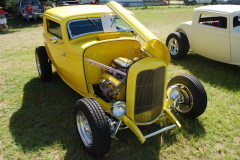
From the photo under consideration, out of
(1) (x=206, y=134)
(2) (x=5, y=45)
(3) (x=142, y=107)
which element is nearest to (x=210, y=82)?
(1) (x=206, y=134)

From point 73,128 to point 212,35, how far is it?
4.48 m

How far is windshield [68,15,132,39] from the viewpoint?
13.2 ft

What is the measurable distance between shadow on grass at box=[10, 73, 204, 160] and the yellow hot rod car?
0.77 feet

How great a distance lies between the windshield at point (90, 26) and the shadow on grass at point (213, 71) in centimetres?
281

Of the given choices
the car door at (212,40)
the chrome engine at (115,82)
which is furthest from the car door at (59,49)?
the car door at (212,40)

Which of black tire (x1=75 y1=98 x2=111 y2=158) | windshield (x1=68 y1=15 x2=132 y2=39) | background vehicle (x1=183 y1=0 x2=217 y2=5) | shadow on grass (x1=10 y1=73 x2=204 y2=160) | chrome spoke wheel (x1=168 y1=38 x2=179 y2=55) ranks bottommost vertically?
shadow on grass (x1=10 y1=73 x2=204 y2=160)

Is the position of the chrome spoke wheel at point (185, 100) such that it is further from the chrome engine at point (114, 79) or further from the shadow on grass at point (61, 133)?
the chrome engine at point (114, 79)

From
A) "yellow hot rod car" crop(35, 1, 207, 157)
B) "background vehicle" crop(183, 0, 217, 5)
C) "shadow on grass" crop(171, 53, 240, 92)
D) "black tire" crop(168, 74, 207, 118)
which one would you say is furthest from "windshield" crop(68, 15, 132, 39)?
"background vehicle" crop(183, 0, 217, 5)

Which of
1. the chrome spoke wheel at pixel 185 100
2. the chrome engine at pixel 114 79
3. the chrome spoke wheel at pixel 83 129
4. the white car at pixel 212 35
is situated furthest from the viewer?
the white car at pixel 212 35

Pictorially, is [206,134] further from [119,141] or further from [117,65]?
[117,65]

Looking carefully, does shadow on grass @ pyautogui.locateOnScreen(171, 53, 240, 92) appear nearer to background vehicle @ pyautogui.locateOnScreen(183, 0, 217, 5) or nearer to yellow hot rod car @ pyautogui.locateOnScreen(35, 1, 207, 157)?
yellow hot rod car @ pyautogui.locateOnScreen(35, 1, 207, 157)

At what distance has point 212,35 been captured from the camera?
581 cm

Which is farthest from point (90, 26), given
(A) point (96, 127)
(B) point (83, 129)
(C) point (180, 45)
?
(C) point (180, 45)

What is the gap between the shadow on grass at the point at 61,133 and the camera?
3137 mm
